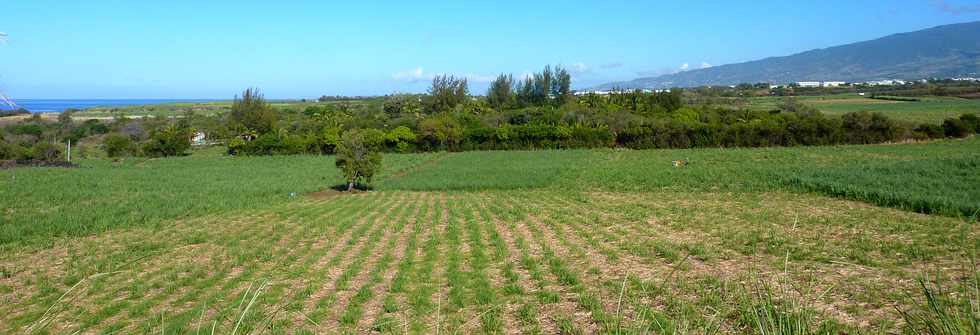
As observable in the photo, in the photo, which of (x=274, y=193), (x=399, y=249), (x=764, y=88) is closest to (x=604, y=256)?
(x=399, y=249)

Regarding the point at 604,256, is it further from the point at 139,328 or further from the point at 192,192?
A: the point at 192,192

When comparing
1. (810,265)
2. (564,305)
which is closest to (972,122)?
(810,265)

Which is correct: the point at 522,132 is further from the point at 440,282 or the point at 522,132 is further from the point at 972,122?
the point at 440,282

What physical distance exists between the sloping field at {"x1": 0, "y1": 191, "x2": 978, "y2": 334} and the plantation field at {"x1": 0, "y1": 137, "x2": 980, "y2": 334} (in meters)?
0.06

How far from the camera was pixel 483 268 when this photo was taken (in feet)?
32.9

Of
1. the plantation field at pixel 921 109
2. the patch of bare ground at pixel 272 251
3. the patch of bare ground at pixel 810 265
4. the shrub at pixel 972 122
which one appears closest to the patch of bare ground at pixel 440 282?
the patch of bare ground at pixel 272 251

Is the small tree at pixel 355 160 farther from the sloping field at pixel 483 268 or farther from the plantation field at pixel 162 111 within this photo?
the plantation field at pixel 162 111

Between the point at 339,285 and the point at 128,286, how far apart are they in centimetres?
320

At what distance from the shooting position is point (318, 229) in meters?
14.6

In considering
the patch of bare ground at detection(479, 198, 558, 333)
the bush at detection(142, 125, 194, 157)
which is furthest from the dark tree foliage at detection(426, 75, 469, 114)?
the patch of bare ground at detection(479, 198, 558, 333)

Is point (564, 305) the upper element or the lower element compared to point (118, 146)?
lower

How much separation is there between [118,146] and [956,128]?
67.0m

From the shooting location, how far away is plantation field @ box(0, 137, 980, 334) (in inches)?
265

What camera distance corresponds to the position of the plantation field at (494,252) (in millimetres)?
6719
